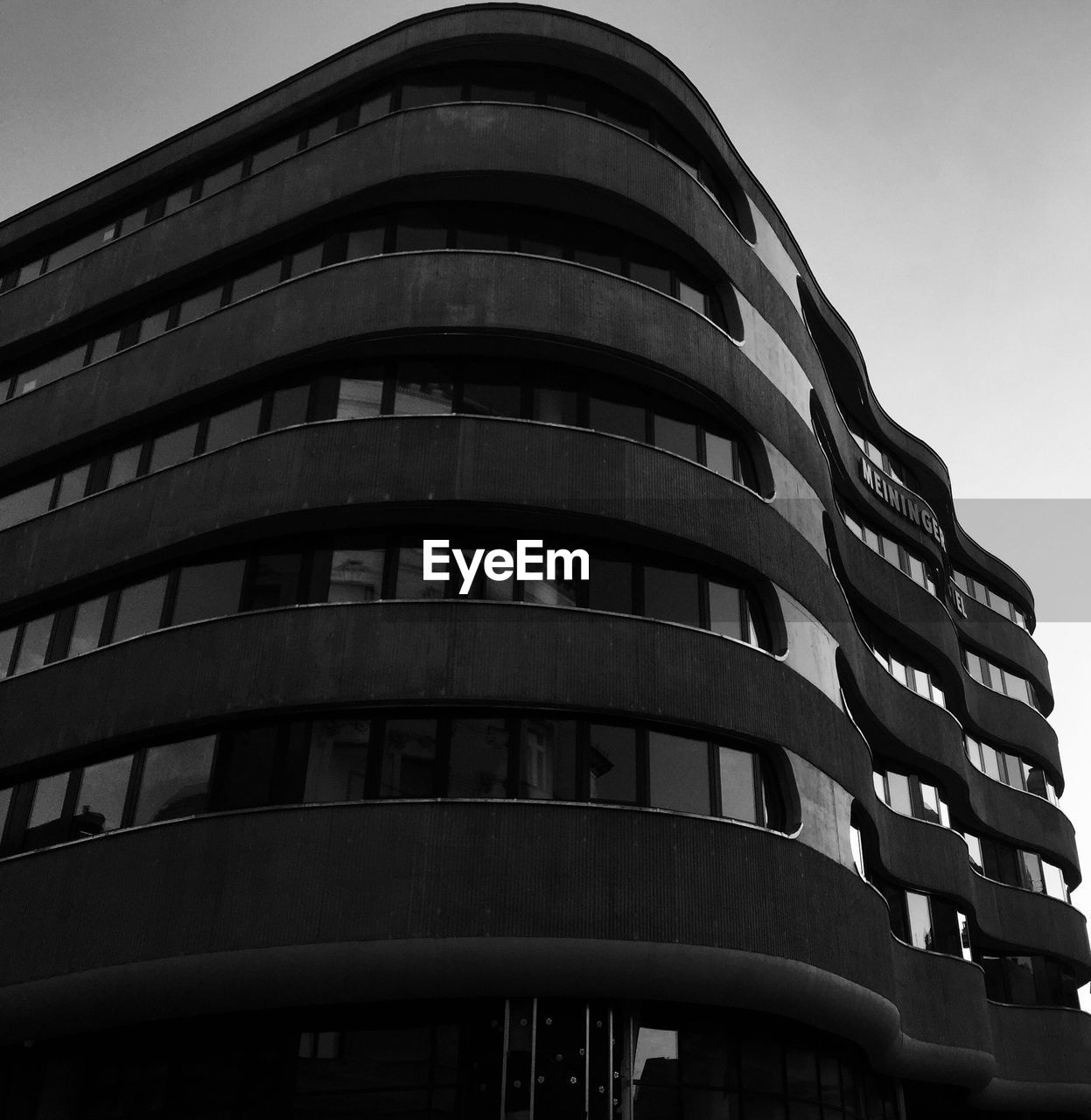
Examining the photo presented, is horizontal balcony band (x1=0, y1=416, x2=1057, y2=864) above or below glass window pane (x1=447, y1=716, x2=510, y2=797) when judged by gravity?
above

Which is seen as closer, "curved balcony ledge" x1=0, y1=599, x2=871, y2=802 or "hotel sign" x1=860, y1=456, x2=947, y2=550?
"curved balcony ledge" x1=0, y1=599, x2=871, y2=802

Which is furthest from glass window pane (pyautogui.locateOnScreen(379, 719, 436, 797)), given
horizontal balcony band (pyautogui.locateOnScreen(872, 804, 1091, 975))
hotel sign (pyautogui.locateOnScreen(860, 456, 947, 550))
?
hotel sign (pyautogui.locateOnScreen(860, 456, 947, 550))

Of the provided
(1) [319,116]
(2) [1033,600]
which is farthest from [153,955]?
(2) [1033,600]

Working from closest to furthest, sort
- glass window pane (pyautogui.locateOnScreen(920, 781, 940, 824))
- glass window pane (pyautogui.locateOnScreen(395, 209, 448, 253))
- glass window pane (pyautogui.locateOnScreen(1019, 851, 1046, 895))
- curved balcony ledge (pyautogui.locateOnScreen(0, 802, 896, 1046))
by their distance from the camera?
1. curved balcony ledge (pyautogui.locateOnScreen(0, 802, 896, 1046))
2. glass window pane (pyautogui.locateOnScreen(395, 209, 448, 253))
3. glass window pane (pyautogui.locateOnScreen(920, 781, 940, 824))
4. glass window pane (pyautogui.locateOnScreen(1019, 851, 1046, 895))

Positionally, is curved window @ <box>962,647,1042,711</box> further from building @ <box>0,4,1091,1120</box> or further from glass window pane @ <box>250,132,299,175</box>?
glass window pane @ <box>250,132,299,175</box>

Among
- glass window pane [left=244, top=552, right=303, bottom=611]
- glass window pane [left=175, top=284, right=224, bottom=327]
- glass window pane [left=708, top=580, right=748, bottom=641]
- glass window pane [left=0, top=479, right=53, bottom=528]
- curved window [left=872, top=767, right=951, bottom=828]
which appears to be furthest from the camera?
curved window [left=872, top=767, right=951, bottom=828]

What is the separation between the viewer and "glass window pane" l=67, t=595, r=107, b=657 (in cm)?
1995

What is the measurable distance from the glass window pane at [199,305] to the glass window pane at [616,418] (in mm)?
8407

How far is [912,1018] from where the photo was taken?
2219cm

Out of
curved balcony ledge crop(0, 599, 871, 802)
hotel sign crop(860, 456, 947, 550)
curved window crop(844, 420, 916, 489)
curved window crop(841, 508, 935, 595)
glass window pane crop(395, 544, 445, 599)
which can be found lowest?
curved balcony ledge crop(0, 599, 871, 802)

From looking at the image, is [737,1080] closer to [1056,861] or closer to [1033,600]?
[1056,861]

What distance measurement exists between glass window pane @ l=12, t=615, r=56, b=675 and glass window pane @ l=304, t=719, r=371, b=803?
6699mm

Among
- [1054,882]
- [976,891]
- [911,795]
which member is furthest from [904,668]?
[1054,882]

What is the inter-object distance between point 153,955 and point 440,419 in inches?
353
